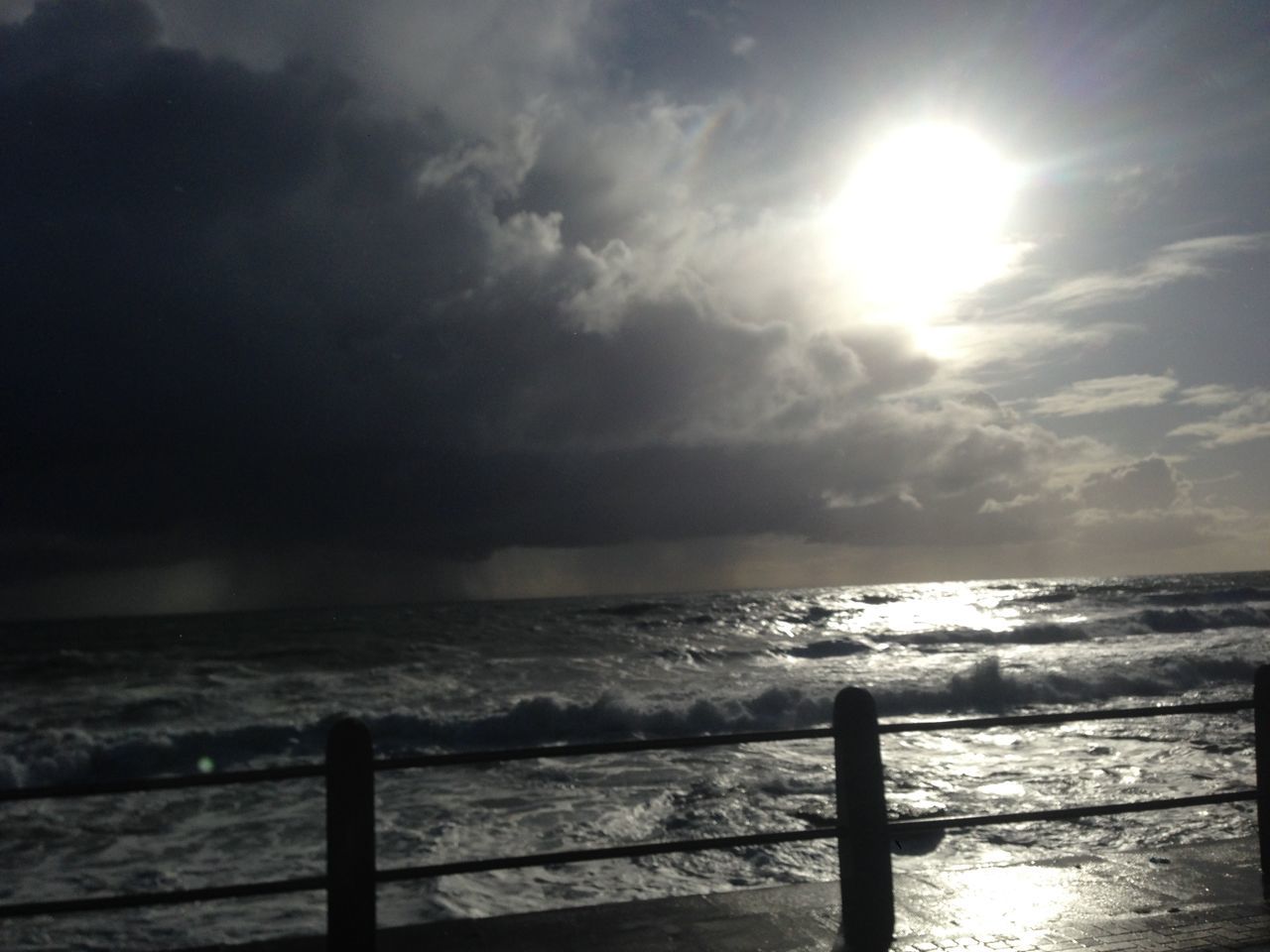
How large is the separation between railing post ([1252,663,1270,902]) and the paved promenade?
0.42 ft

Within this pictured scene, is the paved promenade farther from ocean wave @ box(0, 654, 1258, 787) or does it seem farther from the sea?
ocean wave @ box(0, 654, 1258, 787)

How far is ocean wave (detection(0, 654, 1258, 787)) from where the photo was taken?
21.5 m

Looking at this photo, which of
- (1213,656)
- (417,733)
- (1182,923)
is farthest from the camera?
(1213,656)

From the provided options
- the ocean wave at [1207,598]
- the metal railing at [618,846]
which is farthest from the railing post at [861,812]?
the ocean wave at [1207,598]

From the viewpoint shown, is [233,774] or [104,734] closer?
[233,774]

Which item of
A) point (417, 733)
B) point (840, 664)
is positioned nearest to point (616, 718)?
point (417, 733)

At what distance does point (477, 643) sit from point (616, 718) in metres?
25.0

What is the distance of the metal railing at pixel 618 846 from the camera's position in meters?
4.11

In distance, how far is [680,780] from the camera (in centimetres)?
1370

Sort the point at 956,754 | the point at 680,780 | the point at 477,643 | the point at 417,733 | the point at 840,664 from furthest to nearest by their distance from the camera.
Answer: the point at 477,643 < the point at 840,664 < the point at 417,733 < the point at 956,754 < the point at 680,780

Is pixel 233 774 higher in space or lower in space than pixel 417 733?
higher

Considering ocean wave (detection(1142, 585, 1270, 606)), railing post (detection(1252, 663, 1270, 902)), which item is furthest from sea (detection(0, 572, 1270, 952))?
ocean wave (detection(1142, 585, 1270, 606))

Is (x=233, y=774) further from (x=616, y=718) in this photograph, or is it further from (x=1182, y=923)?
(x=616, y=718)

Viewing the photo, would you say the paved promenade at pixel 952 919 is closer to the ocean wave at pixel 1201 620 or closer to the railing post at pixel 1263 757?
the railing post at pixel 1263 757
